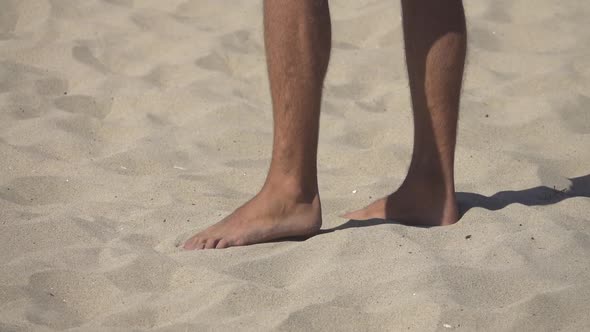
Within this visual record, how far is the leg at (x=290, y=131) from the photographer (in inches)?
93.0

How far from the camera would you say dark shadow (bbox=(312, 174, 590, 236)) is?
2.67 m

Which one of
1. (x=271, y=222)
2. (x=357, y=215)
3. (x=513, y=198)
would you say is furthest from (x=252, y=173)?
(x=513, y=198)

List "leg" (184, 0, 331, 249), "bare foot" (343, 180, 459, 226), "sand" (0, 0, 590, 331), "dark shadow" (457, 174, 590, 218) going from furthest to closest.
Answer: "dark shadow" (457, 174, 590, 218) → "bare foot" (343, 180, 459, 226) → "leg" (184, 0, 331, 249) → "sand" (0, 0, 590, 331)

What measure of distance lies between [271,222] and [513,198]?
73 cm

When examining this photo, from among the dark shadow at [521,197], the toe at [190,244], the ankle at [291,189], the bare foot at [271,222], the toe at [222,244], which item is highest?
the ankle at [291,189]

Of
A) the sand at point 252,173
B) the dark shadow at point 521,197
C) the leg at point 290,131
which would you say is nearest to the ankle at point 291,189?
the leg at point 290,131

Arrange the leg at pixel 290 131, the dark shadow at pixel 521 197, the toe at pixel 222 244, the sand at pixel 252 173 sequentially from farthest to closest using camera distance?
1. the dark shadow at pixel 521 197
2. the toe at pixel 222 244
3. the leg at pixel 290 131
4. the sand at pixel 252 173

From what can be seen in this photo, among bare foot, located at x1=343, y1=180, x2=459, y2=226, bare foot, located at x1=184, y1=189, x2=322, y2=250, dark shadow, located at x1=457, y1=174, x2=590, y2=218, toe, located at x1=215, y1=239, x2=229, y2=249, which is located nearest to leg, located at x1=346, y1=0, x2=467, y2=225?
bare foot, located at x1=343, y1=180, x2=459, y2=226

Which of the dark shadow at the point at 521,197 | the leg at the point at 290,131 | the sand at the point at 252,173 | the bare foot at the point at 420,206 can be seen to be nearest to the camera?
the sand at the point at 252,173

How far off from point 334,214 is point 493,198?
1.43ft

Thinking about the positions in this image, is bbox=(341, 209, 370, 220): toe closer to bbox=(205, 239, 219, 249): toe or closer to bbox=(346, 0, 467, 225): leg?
bbox=(346, 0, 467, 225): leg

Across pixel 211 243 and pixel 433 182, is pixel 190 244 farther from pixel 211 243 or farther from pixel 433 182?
pixel 433 182

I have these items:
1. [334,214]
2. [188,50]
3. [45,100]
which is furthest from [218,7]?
Result: [334,214]

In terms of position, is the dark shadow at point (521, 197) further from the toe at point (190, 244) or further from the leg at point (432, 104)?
the toe at point (190, 244)
